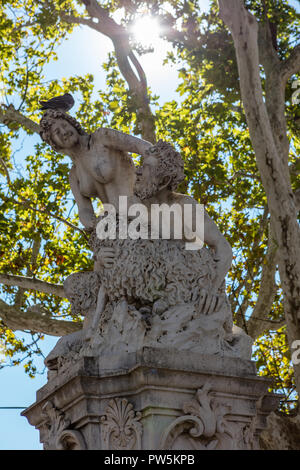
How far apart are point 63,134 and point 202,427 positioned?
2.38 metres

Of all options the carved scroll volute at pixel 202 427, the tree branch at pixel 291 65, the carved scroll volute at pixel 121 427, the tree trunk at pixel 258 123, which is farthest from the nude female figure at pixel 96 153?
the tree branch at pixel 291 65

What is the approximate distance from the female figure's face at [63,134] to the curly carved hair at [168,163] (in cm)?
84

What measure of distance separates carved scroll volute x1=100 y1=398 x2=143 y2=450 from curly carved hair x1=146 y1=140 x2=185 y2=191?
57.8 inches

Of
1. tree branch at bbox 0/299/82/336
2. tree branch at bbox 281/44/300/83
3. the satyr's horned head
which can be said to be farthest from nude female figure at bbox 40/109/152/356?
tree branch at bbox 281/44/300/83

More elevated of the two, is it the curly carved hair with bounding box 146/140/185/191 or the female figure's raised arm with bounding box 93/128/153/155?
the female figure's raised arm with bounding box 93/128/153/155

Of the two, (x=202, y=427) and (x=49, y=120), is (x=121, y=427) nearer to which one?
(x=202, y=427)

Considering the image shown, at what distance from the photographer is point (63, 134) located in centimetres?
546

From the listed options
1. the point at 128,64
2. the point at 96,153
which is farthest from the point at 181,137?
the point at 96,153

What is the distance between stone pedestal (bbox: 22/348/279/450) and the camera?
415cm

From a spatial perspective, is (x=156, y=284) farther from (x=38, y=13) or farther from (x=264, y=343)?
(x=38, y=13)

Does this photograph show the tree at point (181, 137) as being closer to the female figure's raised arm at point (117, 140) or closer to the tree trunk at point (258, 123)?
the tree trunk at point (258, 123)

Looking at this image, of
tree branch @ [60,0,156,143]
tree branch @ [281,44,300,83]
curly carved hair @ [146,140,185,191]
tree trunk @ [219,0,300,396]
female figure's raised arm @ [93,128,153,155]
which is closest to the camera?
curly carved hair @ [146,140,185,191]

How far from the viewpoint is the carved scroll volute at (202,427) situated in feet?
13.7

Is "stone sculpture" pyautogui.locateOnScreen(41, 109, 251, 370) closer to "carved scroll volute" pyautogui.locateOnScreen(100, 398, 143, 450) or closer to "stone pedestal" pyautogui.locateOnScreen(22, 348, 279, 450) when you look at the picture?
"stone pedestal" pyautogui.locateOnScreen(22, 348, 279, 450)
